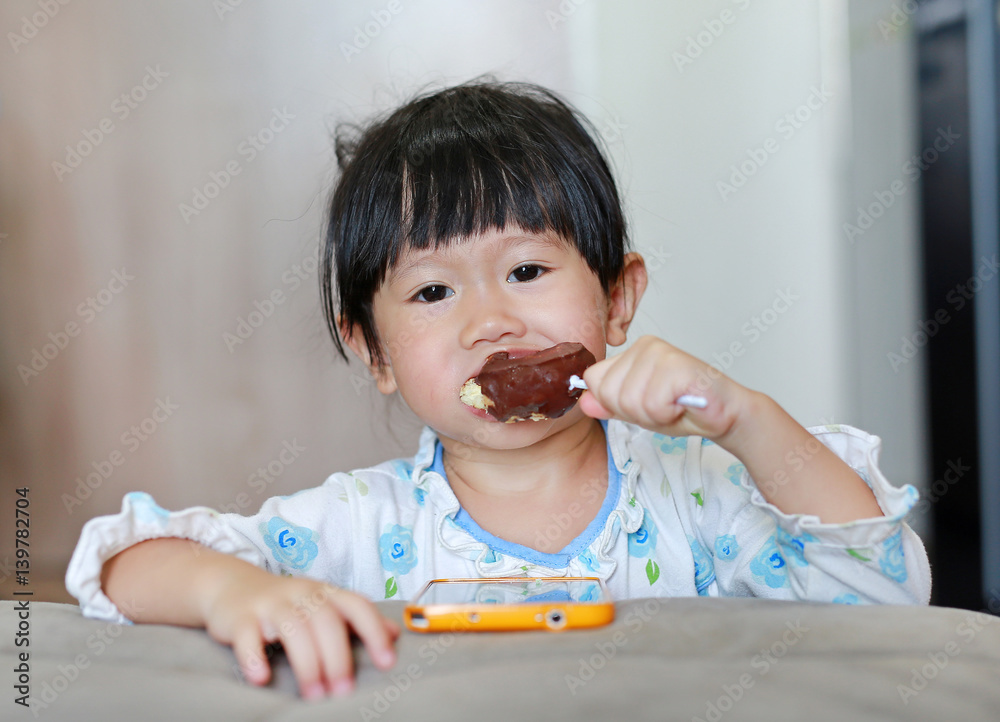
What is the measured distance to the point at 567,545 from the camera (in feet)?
4.18

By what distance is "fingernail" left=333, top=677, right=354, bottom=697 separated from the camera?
26.3 inches

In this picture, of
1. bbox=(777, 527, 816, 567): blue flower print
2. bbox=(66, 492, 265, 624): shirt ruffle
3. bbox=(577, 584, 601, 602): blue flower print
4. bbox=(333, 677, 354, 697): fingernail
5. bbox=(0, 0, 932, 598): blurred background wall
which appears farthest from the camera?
bbox=(0, 0, 932, 598): blurred background wall

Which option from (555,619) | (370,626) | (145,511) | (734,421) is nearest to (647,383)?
(734,421)

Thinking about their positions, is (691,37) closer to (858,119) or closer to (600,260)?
(858,119)

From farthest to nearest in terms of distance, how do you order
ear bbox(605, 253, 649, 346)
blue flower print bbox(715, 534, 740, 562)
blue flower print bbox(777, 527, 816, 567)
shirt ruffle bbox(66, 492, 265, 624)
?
ear bbox(605, 253, 649, 346) < blue flower print bbox(715, 534, 740, 562) < blue flower print bbox(777, 527, 816, 567) < shirt ruffle bbox(66, 492, 265, 624)

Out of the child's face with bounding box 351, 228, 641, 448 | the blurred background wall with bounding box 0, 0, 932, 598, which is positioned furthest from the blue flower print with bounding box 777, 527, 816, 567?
the blurred background wall with bounding box 0, 0, 932, 598

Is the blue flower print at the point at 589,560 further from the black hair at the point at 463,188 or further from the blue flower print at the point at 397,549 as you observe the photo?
the black hair at the point at 463,188

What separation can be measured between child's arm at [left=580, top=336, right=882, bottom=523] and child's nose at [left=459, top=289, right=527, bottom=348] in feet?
0.86

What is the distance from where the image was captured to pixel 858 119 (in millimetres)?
2582

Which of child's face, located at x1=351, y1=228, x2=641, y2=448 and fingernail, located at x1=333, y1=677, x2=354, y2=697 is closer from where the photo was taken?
fingernail, located at x1=333, y1=677, x2=354, y2=697

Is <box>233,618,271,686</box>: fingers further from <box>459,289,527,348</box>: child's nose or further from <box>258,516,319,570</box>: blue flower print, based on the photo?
<box>459,289,527,348</box>: child's nose

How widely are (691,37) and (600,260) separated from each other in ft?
5.08

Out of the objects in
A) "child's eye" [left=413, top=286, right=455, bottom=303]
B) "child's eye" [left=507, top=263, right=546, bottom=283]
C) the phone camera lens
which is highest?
"child's eye" [left=507, top=263, right=546, bottom=283]

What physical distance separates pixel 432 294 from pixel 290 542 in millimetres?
430
